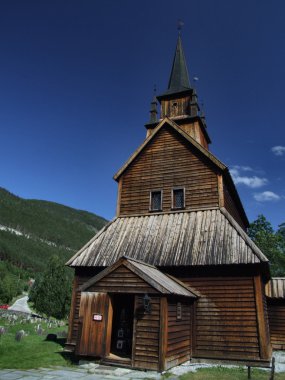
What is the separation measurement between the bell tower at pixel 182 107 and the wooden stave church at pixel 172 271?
0.36ft

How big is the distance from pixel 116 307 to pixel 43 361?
429 cm

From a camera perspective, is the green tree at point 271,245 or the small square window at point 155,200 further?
the green tree at point 271,245

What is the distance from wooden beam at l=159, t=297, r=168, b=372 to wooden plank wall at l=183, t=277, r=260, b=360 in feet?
10.3

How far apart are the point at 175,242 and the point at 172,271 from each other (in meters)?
1.42

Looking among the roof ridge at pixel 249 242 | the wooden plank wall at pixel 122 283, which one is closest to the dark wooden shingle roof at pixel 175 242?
the roof ridge at pixel 249 242

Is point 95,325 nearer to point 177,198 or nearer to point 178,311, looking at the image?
point 178,311

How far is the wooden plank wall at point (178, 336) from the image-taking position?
1150 centimetres

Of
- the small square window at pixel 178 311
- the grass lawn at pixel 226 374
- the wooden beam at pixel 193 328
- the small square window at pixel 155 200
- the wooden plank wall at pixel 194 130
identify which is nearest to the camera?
the grass lawn at pixel 226 374

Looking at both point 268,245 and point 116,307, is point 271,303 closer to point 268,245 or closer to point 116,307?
point 116,307

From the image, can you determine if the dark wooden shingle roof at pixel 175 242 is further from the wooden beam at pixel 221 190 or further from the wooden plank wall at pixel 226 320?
the wooden plank wall at pixel 226 320

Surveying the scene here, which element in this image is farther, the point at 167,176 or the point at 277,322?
the point at 167,176

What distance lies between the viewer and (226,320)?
13.4 meters

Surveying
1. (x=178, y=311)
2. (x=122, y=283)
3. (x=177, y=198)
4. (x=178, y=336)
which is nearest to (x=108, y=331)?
(x=122, y=283)

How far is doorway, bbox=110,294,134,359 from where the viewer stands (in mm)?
13905
